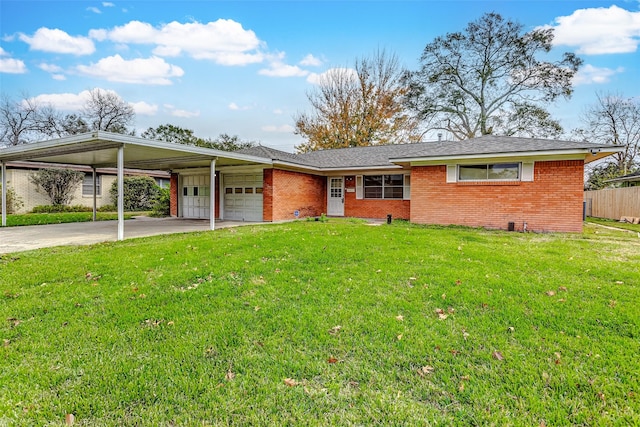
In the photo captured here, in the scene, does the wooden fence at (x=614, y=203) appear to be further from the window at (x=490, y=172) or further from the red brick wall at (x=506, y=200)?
the window at (x=490, y=172)

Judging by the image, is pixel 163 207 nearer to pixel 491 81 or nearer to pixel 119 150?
pixel 119 150

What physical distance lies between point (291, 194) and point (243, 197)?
2.28 metres

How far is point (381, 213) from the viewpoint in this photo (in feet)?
55.0

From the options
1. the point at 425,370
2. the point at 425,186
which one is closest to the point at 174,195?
the point at 425,186

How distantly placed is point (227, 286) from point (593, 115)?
122 feet

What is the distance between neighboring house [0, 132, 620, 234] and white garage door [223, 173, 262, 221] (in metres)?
0.05

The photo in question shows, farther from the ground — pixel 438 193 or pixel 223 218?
pixel 438 193

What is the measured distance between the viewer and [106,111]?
3512cm

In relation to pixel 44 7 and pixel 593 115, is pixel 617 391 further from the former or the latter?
pixel 593 115

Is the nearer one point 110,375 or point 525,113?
point 110,375

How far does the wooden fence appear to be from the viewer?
54.9ft

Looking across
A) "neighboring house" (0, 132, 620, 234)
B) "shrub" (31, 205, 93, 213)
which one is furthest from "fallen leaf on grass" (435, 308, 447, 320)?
"shrub" (31, 205, 93, 213)

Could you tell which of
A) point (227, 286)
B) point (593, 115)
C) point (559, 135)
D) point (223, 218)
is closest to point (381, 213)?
point (223, 218)

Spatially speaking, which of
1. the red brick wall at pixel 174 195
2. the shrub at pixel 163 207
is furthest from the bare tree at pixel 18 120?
the red brick wall at pixel 174 195
